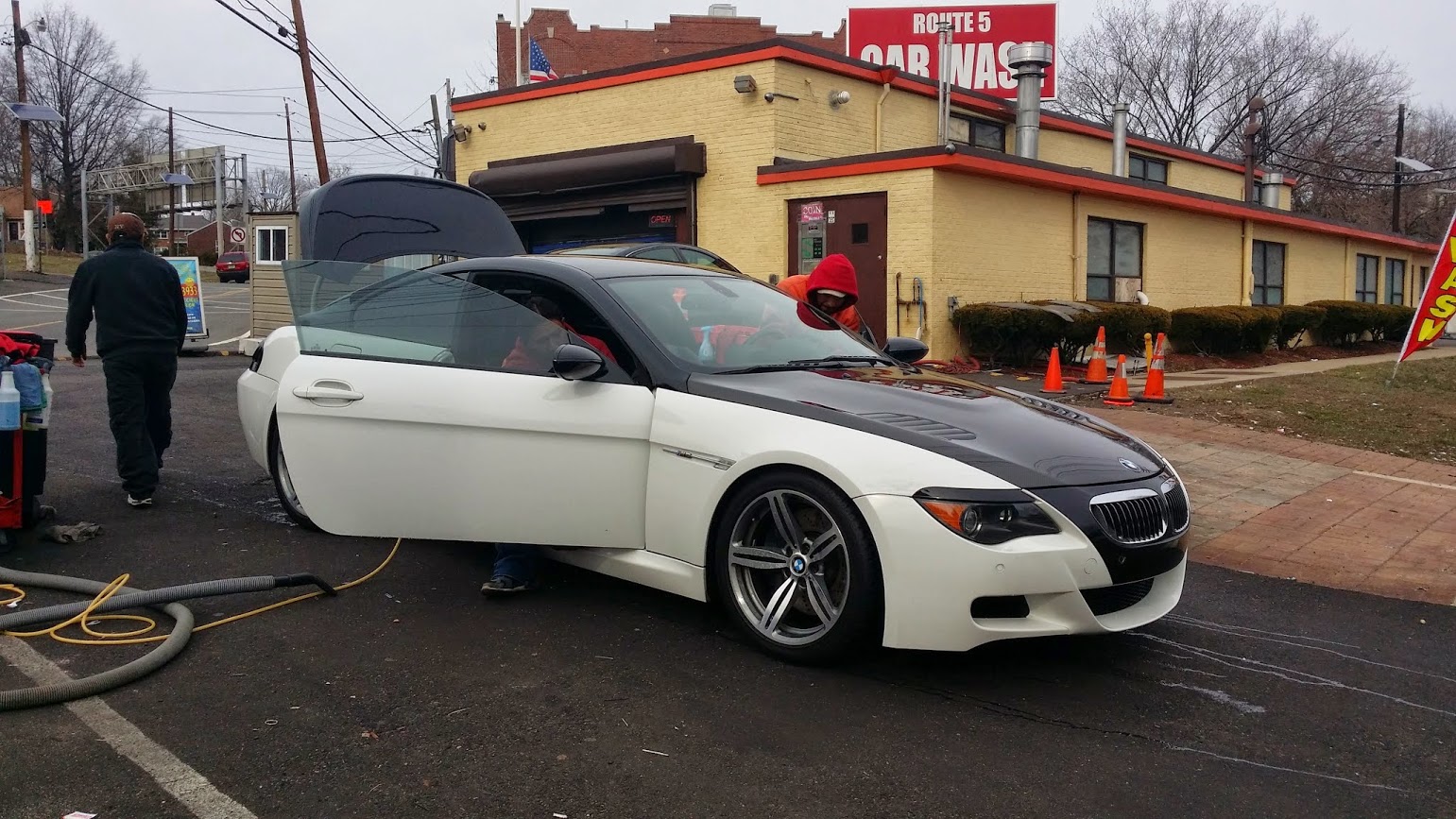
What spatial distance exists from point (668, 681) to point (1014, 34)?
26.5 metres

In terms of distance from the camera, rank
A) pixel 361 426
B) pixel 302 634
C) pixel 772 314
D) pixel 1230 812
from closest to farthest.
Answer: pixel 1230 812 < pixel 302 634 < pixel 361 426 < pixel 772 314

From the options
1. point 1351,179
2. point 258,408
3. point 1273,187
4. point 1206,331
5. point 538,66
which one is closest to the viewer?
point 258,408

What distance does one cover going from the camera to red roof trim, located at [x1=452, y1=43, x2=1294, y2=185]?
17156 millimetres

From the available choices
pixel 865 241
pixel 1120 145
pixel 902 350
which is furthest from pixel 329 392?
pixel 1120 145

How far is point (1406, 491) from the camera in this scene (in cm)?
786

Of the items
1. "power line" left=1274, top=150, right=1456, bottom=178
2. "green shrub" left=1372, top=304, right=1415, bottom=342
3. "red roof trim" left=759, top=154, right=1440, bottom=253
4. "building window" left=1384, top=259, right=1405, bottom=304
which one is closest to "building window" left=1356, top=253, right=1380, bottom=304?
"building window" left=1384, top=259, right=1405, bottom=304

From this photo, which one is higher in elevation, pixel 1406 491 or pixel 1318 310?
pixel 1318 310

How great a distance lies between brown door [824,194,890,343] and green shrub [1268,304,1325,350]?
8777 millimetres

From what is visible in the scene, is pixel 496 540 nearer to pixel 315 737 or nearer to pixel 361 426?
pixel 361 426

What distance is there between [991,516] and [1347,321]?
76.5 ft

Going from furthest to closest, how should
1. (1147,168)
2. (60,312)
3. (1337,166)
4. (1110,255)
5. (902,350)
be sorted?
(1337,166) < (60,312) < (1147,168) < (1110,255) < (902,350)

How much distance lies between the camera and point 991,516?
362cm

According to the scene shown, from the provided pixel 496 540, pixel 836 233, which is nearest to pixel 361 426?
pixel 496 540

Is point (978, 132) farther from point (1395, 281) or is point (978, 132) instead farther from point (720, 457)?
point (720, 457)
